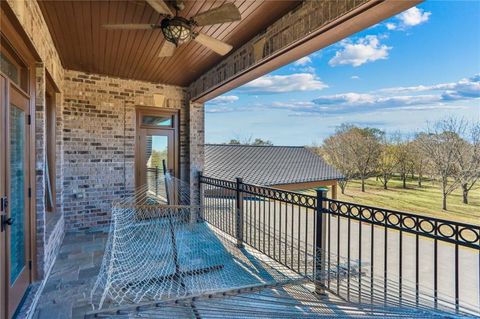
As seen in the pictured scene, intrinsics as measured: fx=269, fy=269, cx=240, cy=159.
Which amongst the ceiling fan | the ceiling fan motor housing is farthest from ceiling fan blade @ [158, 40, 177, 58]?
the ceiling fan motor housing

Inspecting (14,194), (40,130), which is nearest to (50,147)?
(40,130)

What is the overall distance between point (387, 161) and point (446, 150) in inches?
154

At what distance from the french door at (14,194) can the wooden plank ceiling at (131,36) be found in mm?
1047

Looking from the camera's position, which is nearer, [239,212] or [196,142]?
[239,212]

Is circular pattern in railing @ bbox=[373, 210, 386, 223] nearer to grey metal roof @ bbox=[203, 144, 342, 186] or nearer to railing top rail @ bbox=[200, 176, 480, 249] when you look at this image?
railing top rail @ bbox=[200, 176, 480, 249]

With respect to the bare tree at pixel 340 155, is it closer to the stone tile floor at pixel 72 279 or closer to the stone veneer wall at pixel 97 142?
the stone veneer wall at pixel 97 142

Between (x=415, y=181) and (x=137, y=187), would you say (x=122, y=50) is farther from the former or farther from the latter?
(x=415, y=181)

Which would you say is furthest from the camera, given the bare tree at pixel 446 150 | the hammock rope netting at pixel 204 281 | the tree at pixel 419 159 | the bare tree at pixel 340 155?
the bare tree at pixel 340 155

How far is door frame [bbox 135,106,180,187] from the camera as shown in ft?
17.5

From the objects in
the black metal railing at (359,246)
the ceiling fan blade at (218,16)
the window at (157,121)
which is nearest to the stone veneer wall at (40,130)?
the ceiling fan blade at (218,16)

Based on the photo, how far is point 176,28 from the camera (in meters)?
2.45

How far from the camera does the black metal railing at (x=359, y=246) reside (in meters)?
1.72

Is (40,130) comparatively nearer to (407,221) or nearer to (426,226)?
(407,221)

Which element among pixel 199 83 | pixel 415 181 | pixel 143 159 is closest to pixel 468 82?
pixel 415 181
